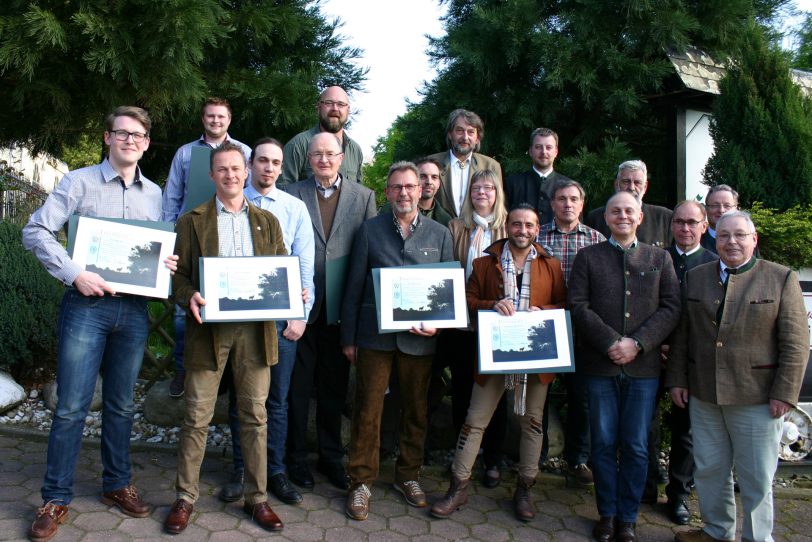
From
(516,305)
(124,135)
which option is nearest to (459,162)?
(516,305)

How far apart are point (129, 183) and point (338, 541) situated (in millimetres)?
2495

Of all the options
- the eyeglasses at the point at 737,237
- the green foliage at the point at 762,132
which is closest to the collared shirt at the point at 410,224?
the eyeglasses at the point at 737,237

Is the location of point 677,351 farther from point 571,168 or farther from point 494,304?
point 571,168

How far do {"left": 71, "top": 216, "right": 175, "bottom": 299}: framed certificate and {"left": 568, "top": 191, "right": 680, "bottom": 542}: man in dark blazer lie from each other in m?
2.50

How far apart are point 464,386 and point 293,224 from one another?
177 cm

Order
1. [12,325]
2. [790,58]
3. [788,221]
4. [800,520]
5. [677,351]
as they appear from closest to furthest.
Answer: [677,351], [800,520], [788,221], [12,325], [790,58]

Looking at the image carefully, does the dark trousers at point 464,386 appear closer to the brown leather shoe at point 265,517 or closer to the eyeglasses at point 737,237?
the brown leather shoe at point 265,517

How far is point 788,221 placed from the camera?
557 centimetres

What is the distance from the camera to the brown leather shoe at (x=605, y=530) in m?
4.02

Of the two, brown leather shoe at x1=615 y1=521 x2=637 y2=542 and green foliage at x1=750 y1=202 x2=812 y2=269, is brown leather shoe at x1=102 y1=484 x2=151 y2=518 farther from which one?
green foliage at x1=750 y1=202 x2=812 y2=269

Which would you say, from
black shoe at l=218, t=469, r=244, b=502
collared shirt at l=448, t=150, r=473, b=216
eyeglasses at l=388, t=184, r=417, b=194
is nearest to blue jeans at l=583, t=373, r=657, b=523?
eyeglasses at l=388, t=184, r=417, b=194

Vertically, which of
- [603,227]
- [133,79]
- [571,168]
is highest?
[133,79]

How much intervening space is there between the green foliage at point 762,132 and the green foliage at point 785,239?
0.80 meters

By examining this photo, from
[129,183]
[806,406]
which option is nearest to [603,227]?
[806,406]
